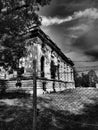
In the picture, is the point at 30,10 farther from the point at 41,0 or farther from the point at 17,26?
the point at 17,26

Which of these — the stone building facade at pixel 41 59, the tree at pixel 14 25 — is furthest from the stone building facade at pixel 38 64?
the tree at pixel 14 25

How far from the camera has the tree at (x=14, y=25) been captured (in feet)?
37.3

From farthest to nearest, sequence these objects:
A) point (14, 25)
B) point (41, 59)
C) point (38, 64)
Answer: point (41, 59) < point (38, 64) < point (14, 25)

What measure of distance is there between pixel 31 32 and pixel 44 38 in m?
2.97

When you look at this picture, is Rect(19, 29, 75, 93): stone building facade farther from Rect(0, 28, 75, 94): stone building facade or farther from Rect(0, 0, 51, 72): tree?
Rect(0, 0, 51, 72): tree

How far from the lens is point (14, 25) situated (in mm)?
11930

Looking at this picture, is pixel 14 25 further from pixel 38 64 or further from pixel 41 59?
pixel 41 59

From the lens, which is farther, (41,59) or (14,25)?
(41,59)

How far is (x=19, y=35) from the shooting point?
41.1ft

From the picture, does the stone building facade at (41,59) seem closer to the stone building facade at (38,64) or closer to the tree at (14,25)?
the stone building facade at (38,64)

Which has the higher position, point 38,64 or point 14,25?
point 14,25

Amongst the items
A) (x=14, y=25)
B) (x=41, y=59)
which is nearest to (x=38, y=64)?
(x=41, y=59)

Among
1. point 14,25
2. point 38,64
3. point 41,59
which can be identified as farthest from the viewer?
point 41,59

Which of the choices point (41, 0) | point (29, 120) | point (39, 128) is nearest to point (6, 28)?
point (41, 0)
